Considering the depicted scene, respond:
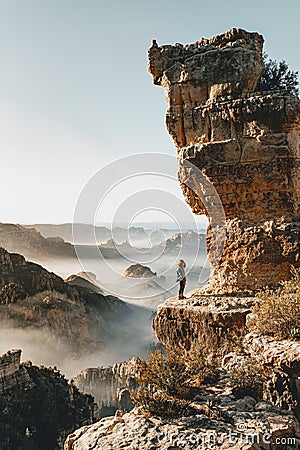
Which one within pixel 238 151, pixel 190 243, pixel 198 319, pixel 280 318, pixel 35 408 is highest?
pixel 190 243

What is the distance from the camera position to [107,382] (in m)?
35.5

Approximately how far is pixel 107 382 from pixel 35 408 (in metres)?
15.5

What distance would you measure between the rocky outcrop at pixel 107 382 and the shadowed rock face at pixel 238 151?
22.0 meters

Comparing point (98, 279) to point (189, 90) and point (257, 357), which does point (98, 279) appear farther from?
point (257, 357)

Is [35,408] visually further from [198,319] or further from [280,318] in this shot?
[280,318]

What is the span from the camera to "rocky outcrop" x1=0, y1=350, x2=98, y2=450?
18.9m

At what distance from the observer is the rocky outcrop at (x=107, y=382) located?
30.5 metres

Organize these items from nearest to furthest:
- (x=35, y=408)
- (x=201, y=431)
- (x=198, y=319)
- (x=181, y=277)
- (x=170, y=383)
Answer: (x=201, y=431) → (x=170, y=383) → (x=198, y=319) → (x=181, y=277) → (x=35, y=408)

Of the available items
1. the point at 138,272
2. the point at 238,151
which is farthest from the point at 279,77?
the point at 138,272

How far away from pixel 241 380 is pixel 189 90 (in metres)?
7.12

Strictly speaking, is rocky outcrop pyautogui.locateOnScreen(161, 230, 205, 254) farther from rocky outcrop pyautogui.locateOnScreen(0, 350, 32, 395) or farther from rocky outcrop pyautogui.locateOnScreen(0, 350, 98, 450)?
rocky outcrop pyautogui.locateOnScreen(0, 350, 32, 395)

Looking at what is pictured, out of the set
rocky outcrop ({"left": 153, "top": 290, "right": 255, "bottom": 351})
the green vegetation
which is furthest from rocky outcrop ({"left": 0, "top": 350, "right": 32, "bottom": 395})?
Result: the green vegetation

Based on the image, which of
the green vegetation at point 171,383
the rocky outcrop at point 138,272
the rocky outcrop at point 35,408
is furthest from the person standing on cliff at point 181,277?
the rocky outcrop at point 138,272

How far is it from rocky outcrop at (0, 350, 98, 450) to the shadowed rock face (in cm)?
1370
